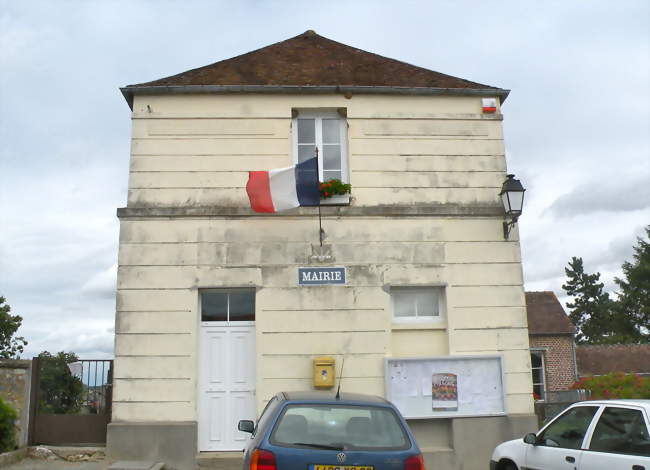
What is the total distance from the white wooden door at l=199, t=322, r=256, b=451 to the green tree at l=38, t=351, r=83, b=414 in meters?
2.52

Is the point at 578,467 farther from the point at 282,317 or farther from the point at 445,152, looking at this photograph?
the point at 445,152

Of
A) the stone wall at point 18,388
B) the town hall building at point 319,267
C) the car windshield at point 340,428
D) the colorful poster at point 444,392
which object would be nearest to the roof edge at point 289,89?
the town hall building at point 319,267

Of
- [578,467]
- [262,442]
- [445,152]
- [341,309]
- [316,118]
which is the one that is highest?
[316,118]

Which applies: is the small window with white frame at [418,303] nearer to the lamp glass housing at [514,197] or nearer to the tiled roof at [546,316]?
the lamp glass housing at [514,197]

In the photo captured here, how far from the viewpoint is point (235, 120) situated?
11359 millimetres

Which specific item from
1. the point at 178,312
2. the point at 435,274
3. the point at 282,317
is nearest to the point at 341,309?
the point at 282,317

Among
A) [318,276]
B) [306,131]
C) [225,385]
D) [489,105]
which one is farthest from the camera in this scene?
[489,105]

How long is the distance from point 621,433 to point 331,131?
23.8 feet

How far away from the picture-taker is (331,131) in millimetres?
11602

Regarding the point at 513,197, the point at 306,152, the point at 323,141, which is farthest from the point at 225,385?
the point at 513,197

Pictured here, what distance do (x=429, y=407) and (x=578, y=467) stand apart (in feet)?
13.2

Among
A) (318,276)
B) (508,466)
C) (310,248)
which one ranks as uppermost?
(310,248)

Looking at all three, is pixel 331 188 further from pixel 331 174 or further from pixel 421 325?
pixel 421 325

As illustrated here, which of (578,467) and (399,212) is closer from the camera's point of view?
(578,467)
